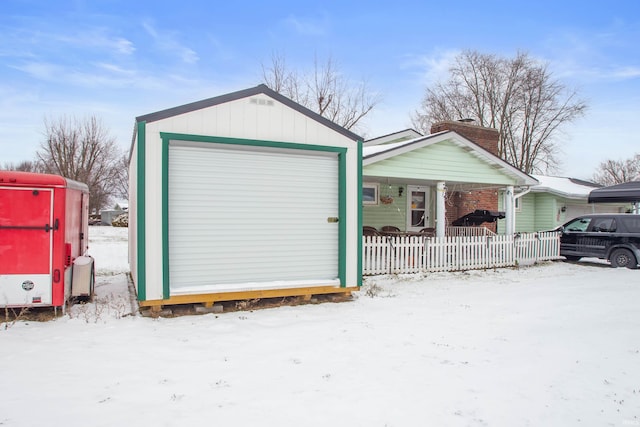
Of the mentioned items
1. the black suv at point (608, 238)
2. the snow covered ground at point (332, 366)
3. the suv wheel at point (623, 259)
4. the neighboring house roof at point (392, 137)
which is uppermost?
the neighboring house roof at point (392, 137)

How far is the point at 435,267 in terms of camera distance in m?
11.6

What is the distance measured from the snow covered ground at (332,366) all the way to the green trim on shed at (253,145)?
75 centimetres

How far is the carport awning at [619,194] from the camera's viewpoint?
15172mm

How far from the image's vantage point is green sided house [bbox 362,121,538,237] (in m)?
11.8

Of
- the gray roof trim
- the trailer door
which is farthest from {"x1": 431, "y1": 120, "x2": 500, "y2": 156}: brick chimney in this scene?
the trailer door

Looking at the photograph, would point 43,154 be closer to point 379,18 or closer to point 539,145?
point 379,18

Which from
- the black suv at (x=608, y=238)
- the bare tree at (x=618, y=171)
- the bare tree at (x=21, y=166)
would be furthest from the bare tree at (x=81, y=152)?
the bare tree at (x=618, y=171)

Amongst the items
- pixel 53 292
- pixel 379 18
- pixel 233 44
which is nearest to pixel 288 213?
pixel 53 292

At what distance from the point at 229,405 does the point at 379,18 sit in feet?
50.6

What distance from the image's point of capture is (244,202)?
709 centimetres

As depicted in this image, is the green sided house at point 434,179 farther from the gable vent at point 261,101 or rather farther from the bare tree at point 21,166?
the bare tree at point 21,166

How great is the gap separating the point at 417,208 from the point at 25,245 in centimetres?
Result: 1281

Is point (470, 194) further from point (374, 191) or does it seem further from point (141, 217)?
point (141, 217)

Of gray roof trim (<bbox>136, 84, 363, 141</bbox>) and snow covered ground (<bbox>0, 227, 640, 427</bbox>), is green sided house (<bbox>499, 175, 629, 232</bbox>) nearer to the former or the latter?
snow covered ground (<bbox>0, 227, 640, 427</bbox>)
